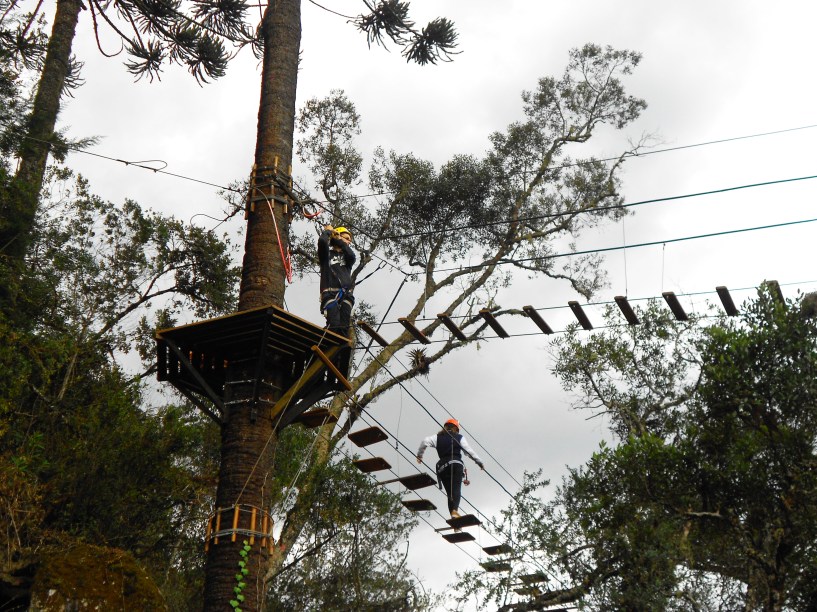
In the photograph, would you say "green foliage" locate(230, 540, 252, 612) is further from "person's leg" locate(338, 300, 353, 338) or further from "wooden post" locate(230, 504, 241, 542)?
"person's leg" locate(338, 300, 353, 338)

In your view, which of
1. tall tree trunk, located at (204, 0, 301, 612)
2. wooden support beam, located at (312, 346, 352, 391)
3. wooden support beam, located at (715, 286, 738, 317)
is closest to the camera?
tall tree trunk, located at (204, 0, 301, 612)

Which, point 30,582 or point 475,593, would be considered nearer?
point 30,582

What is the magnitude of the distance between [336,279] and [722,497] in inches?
258

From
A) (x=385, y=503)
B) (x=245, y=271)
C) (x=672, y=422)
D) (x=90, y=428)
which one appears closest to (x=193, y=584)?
(x=385, y=503)

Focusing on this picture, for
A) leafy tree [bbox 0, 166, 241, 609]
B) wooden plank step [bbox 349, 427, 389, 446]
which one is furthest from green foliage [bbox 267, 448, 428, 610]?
wooden plank step [bbox 349, 427, 389, 446]

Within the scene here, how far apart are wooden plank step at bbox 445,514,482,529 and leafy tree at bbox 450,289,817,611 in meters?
1.91

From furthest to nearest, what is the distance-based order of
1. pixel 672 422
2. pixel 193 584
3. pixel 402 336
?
pixel 402 336, pixel 193 584, pixel 672 422

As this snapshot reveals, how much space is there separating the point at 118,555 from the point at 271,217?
3.63m

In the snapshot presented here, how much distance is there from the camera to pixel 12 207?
15.9 m

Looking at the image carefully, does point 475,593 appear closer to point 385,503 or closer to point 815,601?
point 385,503

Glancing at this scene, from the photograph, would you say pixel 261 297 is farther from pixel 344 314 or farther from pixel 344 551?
pixel 344 551

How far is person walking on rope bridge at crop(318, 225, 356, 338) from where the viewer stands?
388 inches

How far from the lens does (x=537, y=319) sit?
11266 mm

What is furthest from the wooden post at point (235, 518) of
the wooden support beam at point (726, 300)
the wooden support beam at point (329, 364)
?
the wooden support beam at point (726, 300)
